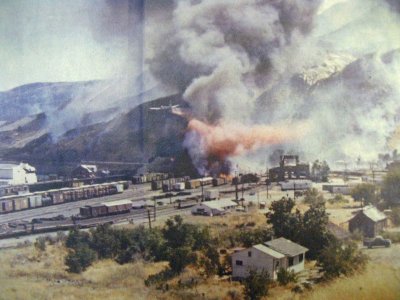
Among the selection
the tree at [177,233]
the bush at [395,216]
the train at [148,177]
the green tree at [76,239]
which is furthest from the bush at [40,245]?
the bush at [395,216]

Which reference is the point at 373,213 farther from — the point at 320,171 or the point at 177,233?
the point at 177,233

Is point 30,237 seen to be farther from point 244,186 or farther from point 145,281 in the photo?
point 244,186

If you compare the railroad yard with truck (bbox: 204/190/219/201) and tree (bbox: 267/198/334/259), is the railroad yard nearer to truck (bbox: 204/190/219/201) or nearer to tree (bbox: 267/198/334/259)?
truck (bbox: 204/190/219/201)

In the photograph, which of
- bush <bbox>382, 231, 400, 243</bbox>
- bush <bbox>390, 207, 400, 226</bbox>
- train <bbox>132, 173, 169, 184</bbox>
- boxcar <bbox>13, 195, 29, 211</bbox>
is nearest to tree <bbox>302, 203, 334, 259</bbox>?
bush <bbox>382, 231, 400, 243</bbox>

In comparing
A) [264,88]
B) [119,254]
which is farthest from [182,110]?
[119,254]

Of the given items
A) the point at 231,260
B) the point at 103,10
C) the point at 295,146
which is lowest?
the point at 231,260

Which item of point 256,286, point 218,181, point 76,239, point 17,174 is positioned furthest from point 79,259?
point 256,286
